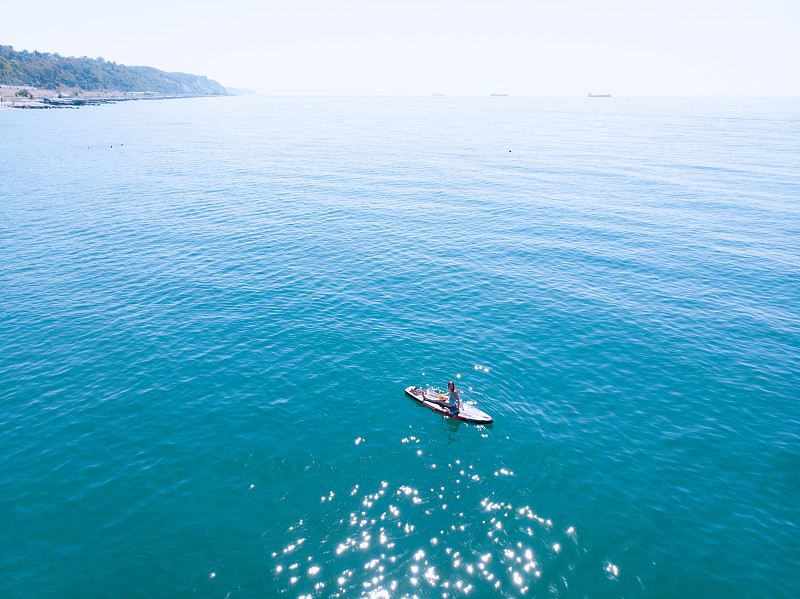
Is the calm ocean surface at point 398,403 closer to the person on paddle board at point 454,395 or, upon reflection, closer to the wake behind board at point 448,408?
the wake behind board at point 448,408

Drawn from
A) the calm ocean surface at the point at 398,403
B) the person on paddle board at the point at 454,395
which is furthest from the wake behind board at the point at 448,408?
the calm ocean surface at the point at 398,403

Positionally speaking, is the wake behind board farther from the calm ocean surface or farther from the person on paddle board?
the calm ocean surface

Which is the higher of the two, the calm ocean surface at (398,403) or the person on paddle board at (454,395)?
the person on paddle board at (454,395)

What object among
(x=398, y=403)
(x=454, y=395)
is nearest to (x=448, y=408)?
(x=454, y=395)

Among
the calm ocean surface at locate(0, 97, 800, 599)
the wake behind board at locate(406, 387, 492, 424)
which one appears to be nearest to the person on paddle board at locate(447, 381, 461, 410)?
the wake behind board at locate(406, 387, 492, 424)

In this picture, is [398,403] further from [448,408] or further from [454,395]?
[454,395]

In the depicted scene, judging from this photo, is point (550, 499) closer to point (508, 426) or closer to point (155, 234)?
point (508, 426)
